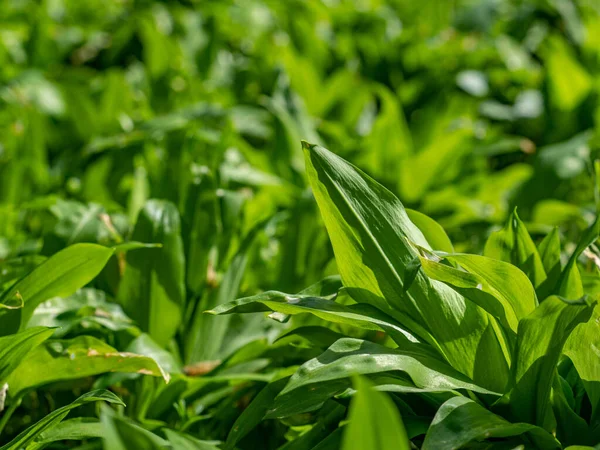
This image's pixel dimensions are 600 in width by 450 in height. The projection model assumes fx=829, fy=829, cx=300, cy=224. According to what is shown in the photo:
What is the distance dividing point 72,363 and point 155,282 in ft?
1.21

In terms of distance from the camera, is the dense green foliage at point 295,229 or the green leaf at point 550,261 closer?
the dense green foliage at point 295,229

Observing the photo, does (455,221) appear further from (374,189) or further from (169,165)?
(374,189)

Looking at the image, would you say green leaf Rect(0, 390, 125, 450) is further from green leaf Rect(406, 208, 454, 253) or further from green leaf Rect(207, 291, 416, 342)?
green leaf Rect(406, 208, 454, 253)

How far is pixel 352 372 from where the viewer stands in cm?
125

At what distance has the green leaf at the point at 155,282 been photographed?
1.85 m

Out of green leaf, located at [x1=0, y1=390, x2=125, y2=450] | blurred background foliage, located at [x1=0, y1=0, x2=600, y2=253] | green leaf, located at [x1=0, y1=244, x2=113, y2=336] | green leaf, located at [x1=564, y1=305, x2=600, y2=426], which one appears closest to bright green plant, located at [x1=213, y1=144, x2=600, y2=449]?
green leaf, located at [x1=564, y1=305, x2=600, y2=426]

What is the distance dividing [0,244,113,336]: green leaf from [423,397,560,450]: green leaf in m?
0.70

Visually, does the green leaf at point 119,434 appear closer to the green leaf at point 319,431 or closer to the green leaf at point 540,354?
the green leaf at point 319,431

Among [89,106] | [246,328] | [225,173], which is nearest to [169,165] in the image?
[225,173]

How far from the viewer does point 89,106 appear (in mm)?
2955

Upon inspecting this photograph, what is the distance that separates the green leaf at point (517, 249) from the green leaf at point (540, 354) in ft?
0.97

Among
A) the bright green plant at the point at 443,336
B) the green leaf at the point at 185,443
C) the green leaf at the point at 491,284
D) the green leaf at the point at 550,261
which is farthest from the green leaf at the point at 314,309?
the green leaf at the point at 550,261

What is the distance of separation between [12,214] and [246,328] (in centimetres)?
78

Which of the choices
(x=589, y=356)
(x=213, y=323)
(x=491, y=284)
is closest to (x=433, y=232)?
(x=491, y=284)
